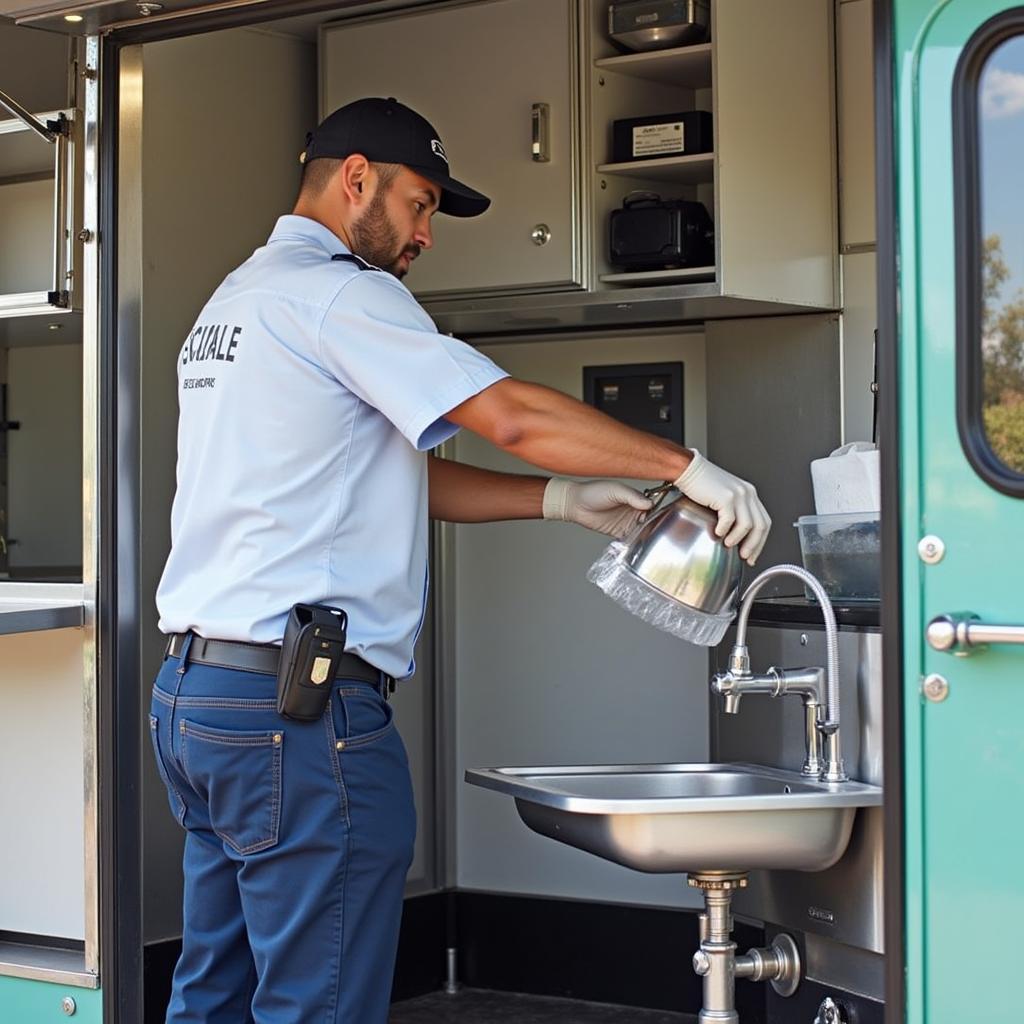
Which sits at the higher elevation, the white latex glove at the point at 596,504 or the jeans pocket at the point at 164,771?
the white latex glove at the point at 596,504

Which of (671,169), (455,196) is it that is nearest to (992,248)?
(455,196)

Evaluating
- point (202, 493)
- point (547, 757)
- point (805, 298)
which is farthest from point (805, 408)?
point (202, 493)

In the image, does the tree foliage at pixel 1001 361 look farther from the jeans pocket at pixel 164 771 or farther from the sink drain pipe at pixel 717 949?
the jeans pocket at pixel 164 771

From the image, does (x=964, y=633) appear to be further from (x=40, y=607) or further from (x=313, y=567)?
(x=40, y=607)

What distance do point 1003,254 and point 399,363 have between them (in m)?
0.89

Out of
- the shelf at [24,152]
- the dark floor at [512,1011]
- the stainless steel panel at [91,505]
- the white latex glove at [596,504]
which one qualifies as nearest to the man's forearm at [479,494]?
the white latex glove at [596,504]

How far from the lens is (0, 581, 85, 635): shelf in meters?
3.08

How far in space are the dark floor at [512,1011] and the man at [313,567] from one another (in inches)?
63.4

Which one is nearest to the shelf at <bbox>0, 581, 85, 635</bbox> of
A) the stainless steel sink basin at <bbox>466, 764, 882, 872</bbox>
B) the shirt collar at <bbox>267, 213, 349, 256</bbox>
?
the shirt collar at <bbox>267, 213, 349, 256</bbox>

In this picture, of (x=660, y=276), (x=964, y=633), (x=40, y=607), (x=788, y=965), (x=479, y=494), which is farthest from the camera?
(x=660, y=276)

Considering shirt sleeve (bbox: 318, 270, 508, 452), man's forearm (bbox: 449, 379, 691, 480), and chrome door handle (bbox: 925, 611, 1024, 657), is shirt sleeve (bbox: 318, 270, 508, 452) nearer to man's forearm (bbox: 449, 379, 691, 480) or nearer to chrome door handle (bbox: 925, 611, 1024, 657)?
man's forearm (bbox: 449, 379, 691, 480)

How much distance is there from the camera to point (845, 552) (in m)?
3.15

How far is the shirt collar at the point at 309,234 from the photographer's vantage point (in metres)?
2.77

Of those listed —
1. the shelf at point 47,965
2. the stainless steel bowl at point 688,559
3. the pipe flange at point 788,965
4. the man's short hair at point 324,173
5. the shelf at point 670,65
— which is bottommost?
the shelf at point 47,965
